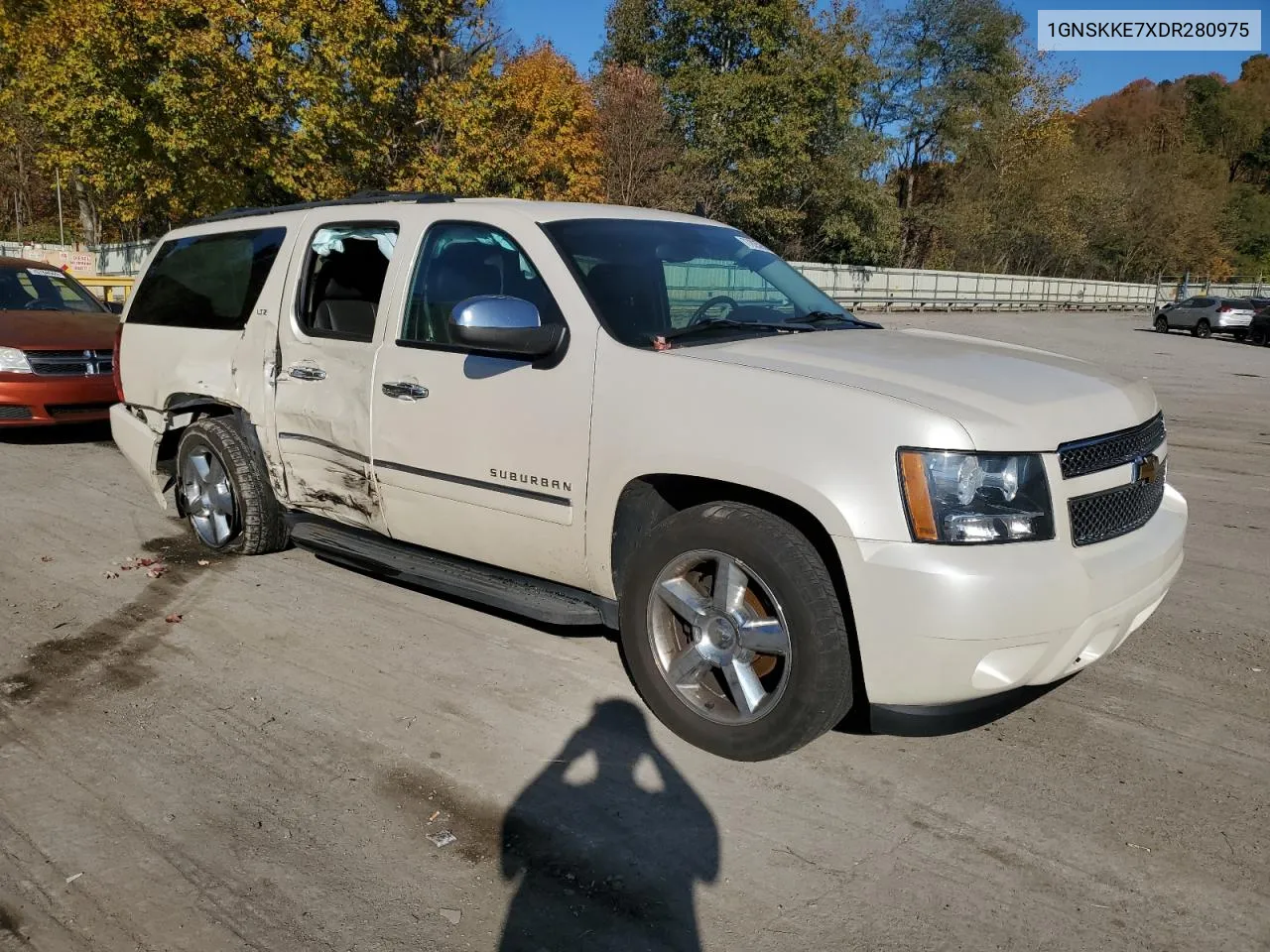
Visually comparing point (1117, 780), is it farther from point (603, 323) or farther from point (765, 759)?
point (603, 323)

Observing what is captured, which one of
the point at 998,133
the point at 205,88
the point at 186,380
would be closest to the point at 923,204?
the point at 998,133

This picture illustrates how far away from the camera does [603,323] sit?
11.6ft

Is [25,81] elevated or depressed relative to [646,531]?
elevated

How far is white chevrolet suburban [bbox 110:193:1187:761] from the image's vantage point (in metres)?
2.80

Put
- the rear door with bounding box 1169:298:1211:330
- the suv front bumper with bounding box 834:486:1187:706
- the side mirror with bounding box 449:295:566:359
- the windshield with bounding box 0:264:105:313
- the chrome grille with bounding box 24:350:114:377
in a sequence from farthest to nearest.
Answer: the rear door with bounding box 1169:298:1211:330 < the windshield with bounding box 0:264:105:313 < the chrome grille with bounding box 24:350:114:377 < the side mirror with bounding box 449:295:566:359 < the suv front bumper with bounding box 834:486:1187:706

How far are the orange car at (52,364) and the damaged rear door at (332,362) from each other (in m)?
4.13

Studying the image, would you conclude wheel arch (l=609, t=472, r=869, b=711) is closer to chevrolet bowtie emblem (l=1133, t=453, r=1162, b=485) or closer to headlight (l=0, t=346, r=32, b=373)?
chevrolet bowtie emblem (l=1133, t=453, r=1162, b=485)

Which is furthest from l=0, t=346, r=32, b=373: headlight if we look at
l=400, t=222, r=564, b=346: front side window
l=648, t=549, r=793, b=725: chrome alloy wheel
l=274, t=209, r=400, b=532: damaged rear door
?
l=648, t=549, r=793, b=725: chrome alloy wheel

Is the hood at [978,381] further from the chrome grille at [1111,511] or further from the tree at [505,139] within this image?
the tree at [505,139]

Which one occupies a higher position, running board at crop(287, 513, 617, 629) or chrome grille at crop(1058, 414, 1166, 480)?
chrome grille at crop(1058, 414, 1166, 480)

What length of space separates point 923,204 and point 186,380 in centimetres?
5556

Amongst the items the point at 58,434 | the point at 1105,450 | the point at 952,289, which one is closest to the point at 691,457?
the point at 1105,450

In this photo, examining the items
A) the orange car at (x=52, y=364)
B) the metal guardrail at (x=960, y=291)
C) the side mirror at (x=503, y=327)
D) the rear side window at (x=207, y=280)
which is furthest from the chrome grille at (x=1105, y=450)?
the metal guardrail at (x=960, y=291)

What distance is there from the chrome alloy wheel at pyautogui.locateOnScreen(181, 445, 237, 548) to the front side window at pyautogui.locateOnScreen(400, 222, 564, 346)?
1.85 meters
